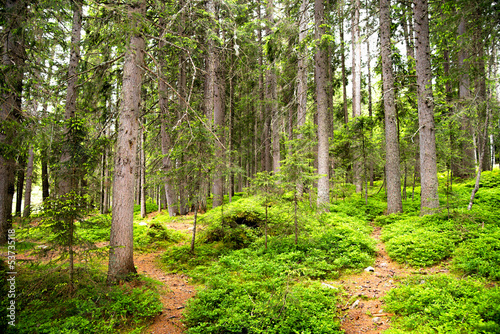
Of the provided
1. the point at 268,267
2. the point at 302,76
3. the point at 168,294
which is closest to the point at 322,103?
the point at 302,76

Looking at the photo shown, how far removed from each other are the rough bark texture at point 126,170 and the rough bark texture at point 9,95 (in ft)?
6.94

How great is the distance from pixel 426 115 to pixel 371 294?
23.3 ft

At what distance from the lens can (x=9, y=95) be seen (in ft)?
19.2

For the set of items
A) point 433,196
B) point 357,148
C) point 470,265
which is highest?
point 357,148

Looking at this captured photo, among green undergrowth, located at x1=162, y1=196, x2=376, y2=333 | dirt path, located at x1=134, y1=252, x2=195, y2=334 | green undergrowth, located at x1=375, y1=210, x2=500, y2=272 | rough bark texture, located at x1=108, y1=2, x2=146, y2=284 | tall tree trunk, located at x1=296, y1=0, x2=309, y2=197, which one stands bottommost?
dirt path, located at x1=134, y1=252, x2=195, y2=334

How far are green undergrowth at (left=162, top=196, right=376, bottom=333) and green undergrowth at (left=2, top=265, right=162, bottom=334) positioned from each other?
1056mm

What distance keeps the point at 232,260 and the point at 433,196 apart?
25.5 feet

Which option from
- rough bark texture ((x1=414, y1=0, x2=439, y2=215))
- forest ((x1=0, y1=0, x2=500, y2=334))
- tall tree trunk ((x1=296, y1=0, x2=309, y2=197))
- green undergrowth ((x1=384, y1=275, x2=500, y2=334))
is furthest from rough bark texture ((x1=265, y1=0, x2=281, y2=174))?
green undergrowth ((x1=384, y1=275, x2=500, y2=334))

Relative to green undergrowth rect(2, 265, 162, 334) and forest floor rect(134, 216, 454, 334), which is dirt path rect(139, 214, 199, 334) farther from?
green undergrowth rect(2, 265, 162, 334)

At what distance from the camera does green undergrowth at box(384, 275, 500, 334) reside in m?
3.60

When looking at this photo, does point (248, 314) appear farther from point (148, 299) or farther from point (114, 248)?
point (114, 248)

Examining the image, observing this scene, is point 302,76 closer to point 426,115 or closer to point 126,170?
point 426,115

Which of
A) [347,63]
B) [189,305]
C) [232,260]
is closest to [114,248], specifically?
[189,305]

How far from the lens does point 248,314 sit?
4.39m
